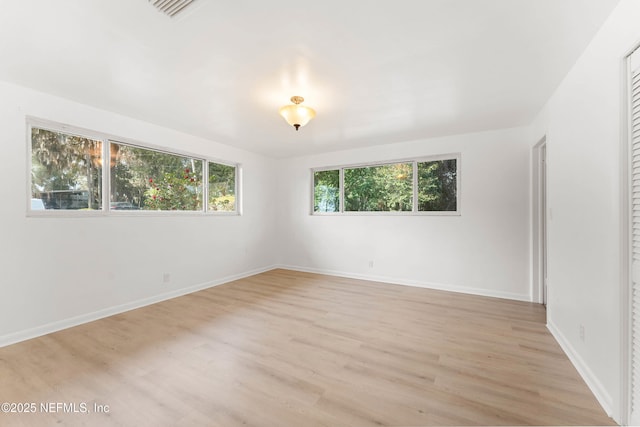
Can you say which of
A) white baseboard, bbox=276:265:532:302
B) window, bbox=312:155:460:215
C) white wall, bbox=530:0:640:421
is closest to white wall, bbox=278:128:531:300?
white baseboard, bbox=276:265:532:302

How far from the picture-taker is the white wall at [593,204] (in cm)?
154

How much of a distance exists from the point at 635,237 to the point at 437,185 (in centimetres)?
300

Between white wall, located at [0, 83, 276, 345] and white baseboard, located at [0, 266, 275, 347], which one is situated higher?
white wall, located at [0, 83, 276, 345]

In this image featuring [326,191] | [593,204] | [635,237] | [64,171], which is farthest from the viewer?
[326,191]

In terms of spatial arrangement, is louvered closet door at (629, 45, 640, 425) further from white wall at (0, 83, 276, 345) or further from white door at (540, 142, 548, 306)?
white wall at (0, 83, 276, 345)

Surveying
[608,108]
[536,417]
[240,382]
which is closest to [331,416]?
[240,382]

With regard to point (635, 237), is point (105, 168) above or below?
above

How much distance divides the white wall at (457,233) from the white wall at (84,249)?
7.00 feet

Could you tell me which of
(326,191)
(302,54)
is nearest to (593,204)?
(302,54)

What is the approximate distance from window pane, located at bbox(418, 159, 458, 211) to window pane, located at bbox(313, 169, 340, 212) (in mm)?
1603

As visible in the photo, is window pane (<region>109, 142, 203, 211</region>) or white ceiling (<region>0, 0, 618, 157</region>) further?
window pane (<region>109, 142, 203, 211</region>)

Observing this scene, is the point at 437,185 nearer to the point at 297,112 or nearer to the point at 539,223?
the point at 539,223

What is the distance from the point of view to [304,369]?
207cm

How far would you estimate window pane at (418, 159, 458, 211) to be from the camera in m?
4.25
